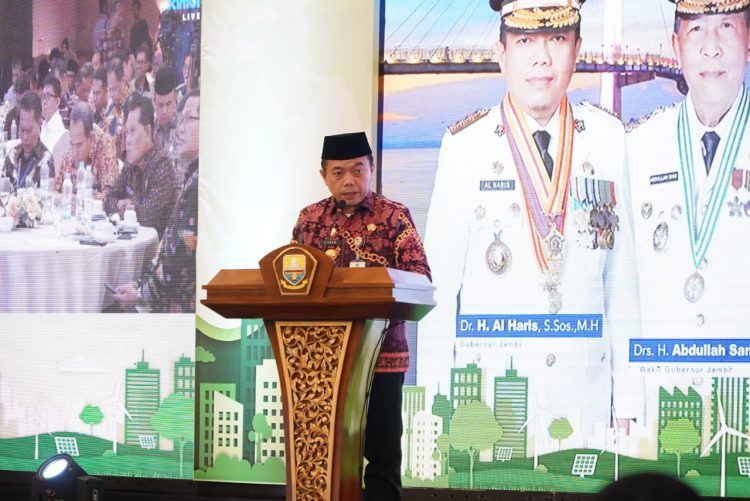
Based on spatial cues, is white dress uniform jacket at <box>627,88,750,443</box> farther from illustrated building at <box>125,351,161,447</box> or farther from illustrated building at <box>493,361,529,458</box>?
illustrated building at <box>125,351,161,447</box>

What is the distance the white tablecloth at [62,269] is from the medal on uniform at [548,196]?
5.83ft

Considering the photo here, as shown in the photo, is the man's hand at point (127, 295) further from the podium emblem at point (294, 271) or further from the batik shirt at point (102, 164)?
the podium emblem at point (294, 271)

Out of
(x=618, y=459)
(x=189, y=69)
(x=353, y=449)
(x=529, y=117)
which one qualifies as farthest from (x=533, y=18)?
(x=353, y=449)

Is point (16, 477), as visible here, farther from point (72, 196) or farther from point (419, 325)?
point (419, 325)

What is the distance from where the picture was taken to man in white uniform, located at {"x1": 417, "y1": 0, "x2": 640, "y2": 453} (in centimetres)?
440

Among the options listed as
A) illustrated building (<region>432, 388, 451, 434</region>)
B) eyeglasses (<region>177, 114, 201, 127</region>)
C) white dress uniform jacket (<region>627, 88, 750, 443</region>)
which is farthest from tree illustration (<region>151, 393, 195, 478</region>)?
white dress uniform jacket (<region>627, 88, 750, 443</region>)

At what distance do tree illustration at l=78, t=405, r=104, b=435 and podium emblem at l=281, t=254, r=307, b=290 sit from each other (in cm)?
227

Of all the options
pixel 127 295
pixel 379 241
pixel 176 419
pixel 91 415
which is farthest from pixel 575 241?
pixel 91 415

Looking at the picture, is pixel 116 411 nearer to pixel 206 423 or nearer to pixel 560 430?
pixel 206 423

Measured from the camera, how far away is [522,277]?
448 cm

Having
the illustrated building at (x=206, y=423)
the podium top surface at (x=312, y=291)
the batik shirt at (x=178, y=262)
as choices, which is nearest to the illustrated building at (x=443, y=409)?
the illustrated building at (x=206, y=423)

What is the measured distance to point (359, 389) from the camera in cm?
313

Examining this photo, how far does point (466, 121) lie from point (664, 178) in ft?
2.91

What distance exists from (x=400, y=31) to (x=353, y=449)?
2.20 m
